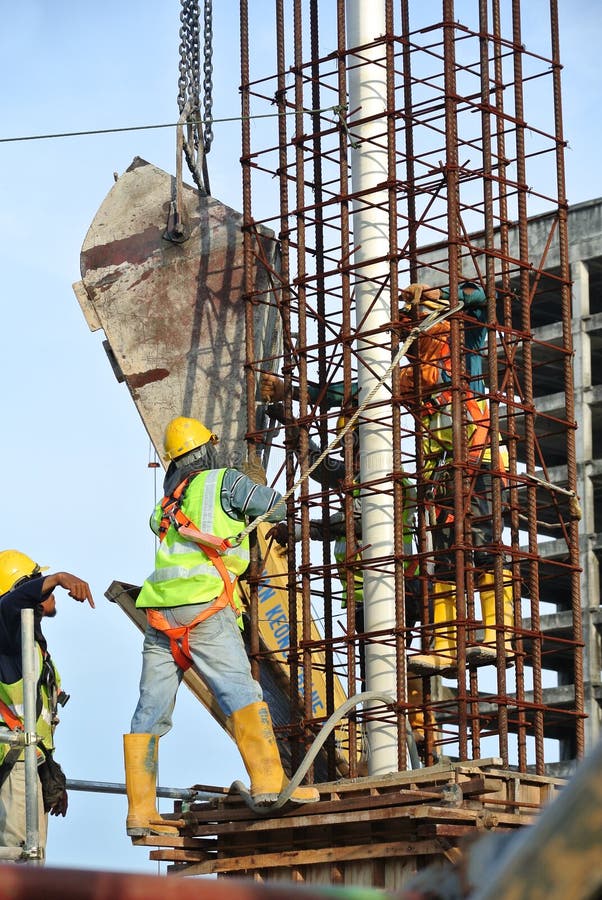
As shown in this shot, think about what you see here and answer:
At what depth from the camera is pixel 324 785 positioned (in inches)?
498

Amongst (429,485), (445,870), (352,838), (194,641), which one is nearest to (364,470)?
(429,485)

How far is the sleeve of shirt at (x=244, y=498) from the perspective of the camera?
12.9 metres

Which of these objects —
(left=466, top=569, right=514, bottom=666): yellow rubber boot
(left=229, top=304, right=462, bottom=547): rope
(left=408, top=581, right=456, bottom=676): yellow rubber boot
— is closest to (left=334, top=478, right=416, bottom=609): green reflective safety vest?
(left=408, top=581, right=456, bottom=676): yellow rubber boot

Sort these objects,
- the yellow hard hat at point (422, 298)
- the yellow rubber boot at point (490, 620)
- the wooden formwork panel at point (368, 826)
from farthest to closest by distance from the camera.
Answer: the yellow hard hat at point (422, 298) → the yellow rubber boot at point (490, 620) → the wooden formwork panel at point (368, 826)

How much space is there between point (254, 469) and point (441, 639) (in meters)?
2.43

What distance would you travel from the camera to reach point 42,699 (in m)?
13.1

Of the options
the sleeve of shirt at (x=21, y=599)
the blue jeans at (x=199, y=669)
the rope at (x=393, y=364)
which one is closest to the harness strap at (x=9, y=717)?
the sleeve of shirt at (x=21, y=599)

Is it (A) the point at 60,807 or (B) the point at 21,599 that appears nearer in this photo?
(B) the point at 21,599

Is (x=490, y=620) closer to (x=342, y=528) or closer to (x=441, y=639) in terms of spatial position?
(x=441, y=639)

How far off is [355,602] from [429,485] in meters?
1.44

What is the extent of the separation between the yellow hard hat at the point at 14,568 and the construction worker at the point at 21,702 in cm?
66

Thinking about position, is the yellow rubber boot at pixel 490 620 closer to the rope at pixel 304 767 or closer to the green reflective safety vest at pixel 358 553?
the green reflective safety vest at pixel 358 553

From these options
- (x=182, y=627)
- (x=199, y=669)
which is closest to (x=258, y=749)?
(x=199, y=669)

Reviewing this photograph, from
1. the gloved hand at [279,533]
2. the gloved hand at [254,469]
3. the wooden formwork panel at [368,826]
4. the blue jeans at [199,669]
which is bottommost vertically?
the wooden formwork panel at [368,826]
